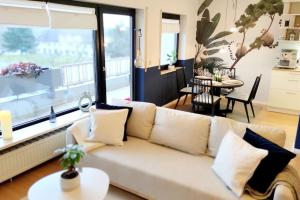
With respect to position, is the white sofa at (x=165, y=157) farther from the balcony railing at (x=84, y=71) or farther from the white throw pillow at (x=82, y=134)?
the balcony railing at (x=84, y=71)

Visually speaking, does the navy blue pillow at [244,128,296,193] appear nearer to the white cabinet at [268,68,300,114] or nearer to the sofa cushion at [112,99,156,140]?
the sofa cushion at [112,99,156,140]

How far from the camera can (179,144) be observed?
8.48 feet

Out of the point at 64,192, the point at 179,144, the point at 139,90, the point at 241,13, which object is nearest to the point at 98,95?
the point at 139,90

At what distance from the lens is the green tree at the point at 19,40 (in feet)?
8.84

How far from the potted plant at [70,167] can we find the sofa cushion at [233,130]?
1327mm

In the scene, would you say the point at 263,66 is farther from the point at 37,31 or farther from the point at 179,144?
the point at 37,31

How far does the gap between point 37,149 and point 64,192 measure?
1.30 metres

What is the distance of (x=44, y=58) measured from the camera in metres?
3.15

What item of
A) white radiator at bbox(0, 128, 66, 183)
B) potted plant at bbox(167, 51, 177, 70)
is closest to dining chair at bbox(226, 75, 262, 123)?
potted plant at bbox(167, 51, 177, 70)

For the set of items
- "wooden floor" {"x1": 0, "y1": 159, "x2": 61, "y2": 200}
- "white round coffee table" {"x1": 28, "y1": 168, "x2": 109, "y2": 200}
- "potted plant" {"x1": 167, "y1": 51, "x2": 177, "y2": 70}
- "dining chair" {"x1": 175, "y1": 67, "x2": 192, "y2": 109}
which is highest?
"potted plant" {"x1": 167, "y1": 51, "x2": 177, "y2": 70}

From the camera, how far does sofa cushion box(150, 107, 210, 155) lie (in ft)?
8.29

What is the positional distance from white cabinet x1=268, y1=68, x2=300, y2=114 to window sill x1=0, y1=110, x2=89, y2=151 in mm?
4027

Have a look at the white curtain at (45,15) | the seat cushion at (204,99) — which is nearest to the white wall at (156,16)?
the white curtain at (45,15)

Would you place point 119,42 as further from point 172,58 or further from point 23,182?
point 23,182
